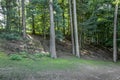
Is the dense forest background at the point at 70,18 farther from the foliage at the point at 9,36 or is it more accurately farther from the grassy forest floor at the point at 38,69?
the grassy forest floor at the point at 38,69

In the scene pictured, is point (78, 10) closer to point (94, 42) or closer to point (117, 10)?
point (117, 10)

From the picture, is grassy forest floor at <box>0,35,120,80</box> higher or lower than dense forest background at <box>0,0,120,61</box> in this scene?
lower

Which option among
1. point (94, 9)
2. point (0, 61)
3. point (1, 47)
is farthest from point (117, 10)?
point (0, 61)

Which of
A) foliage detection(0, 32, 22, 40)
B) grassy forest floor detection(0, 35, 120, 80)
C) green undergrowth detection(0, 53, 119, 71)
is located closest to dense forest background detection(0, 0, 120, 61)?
foliage detection(0, 32, 22, 40)

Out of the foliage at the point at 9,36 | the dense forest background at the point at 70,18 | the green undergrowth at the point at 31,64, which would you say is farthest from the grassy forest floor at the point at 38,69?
the dense forest background at the point at 70,18

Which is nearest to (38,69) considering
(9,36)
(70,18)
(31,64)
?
(31,64)

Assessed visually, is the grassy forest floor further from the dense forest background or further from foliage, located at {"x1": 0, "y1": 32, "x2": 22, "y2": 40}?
the dense forest background

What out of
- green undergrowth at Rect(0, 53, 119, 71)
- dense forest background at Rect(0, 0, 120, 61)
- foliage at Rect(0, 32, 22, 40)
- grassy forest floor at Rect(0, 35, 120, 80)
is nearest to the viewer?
grassy forest floor at Rect(0, 35, 120, 80)

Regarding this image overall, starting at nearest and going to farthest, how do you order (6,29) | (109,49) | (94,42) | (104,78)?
(104,78), (6,29), (109,49), (94,42)

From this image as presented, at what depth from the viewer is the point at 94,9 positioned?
78.4ft

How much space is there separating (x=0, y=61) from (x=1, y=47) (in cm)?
426

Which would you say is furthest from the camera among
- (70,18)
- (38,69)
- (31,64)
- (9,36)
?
(70,18)

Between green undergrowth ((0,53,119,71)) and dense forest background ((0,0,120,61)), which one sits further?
dense forest background ((0,0,120,61))

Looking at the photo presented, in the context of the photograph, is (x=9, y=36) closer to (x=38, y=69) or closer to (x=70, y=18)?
(x=70, y=18)
